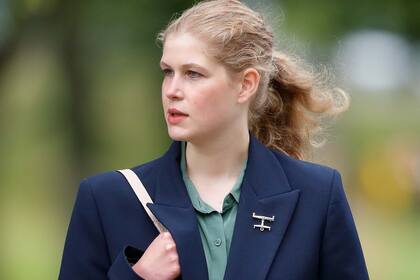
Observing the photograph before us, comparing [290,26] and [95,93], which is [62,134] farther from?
[290,26]

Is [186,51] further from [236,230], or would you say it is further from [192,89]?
[236,230]

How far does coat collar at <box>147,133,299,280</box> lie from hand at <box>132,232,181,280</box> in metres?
0.03

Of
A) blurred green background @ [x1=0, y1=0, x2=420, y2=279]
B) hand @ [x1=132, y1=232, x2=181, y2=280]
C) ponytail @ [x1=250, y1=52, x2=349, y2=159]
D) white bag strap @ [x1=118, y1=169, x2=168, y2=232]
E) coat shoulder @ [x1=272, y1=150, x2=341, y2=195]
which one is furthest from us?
blurred green background @ [x1=0, y1=0, x2=420, y2=279]

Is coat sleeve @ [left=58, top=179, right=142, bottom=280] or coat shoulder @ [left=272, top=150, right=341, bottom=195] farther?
coat shoulder @ [left=272, top=150, right=341, bottom=195]

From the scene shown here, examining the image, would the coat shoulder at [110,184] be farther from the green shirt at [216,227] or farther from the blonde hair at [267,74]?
the blonde hair at [267,74]

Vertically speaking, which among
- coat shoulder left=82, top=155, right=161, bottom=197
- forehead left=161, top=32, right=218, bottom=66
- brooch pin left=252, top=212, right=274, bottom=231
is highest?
forehead left=161, top=32, right=218, bottom=66

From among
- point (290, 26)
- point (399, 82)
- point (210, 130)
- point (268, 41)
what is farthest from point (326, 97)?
point (399, 82)

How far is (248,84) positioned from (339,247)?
1.93 feet

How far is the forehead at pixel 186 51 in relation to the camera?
3285 mm

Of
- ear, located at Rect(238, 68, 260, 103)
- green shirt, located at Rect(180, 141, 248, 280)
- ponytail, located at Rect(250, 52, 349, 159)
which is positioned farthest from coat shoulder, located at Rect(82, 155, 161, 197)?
ponytail, located at Rect(250, 52, 349, 159)

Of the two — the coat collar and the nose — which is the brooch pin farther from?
A: the nose

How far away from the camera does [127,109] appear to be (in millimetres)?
7367

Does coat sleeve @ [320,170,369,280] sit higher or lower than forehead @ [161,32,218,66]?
lower

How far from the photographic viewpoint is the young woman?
3.28 metres
